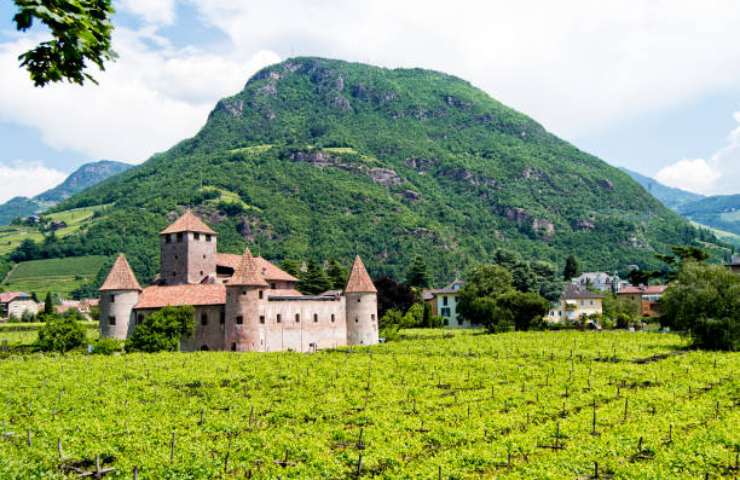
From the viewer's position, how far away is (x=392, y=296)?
95.0m

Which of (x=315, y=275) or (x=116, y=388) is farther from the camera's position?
(x=315, y=275)

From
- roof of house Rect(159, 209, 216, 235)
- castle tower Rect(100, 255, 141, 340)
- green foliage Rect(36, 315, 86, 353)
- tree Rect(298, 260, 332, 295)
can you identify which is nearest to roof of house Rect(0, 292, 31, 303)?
tree Rect(298, 260, 332, 295)

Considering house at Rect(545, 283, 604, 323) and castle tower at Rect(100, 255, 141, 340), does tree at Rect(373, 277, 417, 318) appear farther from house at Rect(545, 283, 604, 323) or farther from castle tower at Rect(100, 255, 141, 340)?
castle tower at Rect(100, 255, 141, 340)

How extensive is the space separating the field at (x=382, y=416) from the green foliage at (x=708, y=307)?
3.76 m

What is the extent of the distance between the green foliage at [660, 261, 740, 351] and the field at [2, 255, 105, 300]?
136955 mm

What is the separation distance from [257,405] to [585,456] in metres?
14.9

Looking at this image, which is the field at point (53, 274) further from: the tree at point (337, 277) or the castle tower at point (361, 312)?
the castle tower at point (361, 312)

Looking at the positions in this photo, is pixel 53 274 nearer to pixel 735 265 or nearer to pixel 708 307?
pixel 735 265

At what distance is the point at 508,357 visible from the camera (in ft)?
150

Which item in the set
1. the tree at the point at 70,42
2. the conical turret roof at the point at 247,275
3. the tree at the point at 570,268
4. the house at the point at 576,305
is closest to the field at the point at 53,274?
the conical turret roof at the point at 247,275

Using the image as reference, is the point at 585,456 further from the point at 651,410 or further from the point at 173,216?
the point at 173,216

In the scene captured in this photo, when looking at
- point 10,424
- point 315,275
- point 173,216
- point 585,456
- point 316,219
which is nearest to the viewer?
point 585,456

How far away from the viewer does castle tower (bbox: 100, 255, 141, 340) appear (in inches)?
2383

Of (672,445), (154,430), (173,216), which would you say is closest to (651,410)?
(672,445)
